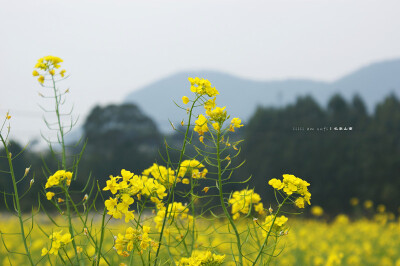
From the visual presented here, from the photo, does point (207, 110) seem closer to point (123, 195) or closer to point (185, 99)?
point (185, 99)

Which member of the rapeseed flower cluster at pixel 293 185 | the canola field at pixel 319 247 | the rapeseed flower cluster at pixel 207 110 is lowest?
the canola field at pixel 319 247

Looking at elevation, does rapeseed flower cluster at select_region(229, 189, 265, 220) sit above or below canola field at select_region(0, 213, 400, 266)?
above

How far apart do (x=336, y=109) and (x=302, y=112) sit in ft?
3.81

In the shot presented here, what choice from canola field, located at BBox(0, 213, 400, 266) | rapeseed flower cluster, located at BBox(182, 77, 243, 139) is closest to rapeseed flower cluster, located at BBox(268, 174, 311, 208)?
rapeseed flower cluster, located at BBox(182, 77, 243, 139)

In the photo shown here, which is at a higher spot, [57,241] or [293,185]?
[293,185]

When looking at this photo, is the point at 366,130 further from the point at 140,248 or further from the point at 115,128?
the point at 140,248

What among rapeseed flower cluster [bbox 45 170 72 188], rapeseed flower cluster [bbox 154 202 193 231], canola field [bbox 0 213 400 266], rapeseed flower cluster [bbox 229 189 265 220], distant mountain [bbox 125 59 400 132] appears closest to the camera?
rapeseed flower cluster [bbox 45 170 72 188]

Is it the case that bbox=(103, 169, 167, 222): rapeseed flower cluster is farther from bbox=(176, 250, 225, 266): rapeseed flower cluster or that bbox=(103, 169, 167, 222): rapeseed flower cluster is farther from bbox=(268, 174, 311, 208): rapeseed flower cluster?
bbox=(268, 174, 311, 208): rapeseed flower cluster

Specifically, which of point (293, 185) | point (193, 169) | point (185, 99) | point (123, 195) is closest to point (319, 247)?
point (193, 169)

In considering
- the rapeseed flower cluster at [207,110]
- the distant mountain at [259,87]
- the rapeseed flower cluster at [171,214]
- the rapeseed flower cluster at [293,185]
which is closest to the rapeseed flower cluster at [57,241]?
the rapeseed flower cluster at [171,214]

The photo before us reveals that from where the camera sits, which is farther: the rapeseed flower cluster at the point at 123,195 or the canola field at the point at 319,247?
the canola field at the point at 319,247

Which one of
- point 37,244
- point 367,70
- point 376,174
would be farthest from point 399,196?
point 367,70

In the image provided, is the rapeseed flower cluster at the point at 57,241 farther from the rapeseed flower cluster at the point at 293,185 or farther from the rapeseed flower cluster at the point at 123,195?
the rapeseed flower cluster at the point at 293,185

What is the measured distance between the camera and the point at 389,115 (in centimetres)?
1464
